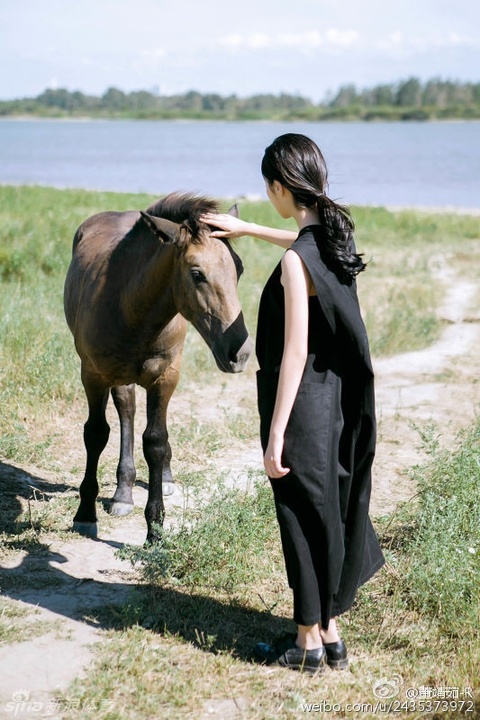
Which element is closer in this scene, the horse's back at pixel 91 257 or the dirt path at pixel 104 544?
the dirt path at pixel 104 544

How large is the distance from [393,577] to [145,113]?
12385 centimetres

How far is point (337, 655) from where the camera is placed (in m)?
3.60

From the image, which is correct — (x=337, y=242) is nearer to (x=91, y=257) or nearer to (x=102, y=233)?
(x=91, y=257)

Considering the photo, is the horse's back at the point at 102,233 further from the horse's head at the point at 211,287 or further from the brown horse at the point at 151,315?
the horse's head at the point at 211,287

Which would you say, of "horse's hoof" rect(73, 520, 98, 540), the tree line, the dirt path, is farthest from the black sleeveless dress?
the tree line

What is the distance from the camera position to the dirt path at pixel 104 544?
3543 mm

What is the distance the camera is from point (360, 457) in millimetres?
3604

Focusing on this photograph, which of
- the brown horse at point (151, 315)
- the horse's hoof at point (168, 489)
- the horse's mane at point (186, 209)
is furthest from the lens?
the horse's hoof at point (168, 489)

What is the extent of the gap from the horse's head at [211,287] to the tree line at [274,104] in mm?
106611

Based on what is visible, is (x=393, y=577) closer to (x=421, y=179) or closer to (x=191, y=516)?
(x=191, y=516)

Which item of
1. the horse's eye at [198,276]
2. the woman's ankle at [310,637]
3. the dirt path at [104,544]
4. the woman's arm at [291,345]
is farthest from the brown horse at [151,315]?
the woman's ankle at [310,637]

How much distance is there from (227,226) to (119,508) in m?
2.25

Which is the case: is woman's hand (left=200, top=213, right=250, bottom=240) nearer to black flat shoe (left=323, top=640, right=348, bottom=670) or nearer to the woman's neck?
the woman's neck

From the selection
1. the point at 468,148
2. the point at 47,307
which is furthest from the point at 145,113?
the point at 47,307
